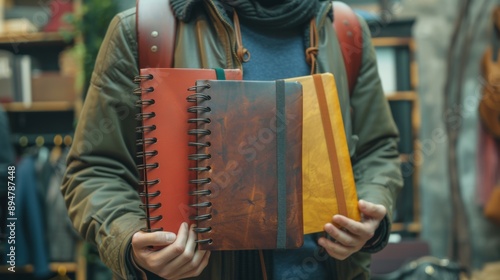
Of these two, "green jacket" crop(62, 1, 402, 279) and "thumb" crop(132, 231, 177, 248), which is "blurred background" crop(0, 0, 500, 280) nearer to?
"green jacket" crop(62, 1, 402, 279)

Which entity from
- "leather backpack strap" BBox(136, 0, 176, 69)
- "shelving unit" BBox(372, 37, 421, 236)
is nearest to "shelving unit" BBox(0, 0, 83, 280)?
"shelving unit" BBox(372, 37, 421, 236)

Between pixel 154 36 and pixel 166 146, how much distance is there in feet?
0.71

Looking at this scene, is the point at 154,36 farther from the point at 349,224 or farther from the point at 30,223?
the point at 30,223

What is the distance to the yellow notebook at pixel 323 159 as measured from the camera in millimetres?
1019

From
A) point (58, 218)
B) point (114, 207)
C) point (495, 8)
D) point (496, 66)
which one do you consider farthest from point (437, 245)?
point (114, 207)

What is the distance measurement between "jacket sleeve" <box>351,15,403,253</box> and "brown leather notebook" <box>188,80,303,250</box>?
262 millimetres

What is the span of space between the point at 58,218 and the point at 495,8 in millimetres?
2853

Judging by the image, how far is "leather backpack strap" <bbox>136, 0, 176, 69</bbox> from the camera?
1.08m

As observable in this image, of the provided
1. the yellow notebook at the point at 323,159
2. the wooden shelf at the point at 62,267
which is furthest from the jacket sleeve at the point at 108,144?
the wooden shelf at the point at 62,267

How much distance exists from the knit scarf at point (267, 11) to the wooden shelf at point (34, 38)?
10.9 feet

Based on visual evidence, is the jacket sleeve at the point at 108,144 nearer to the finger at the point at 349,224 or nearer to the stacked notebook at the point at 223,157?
the stacked notebook at the point at 223,157

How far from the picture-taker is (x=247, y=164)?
0.96 m

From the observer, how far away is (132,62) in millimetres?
1099

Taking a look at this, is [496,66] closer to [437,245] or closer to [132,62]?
[437,245]
